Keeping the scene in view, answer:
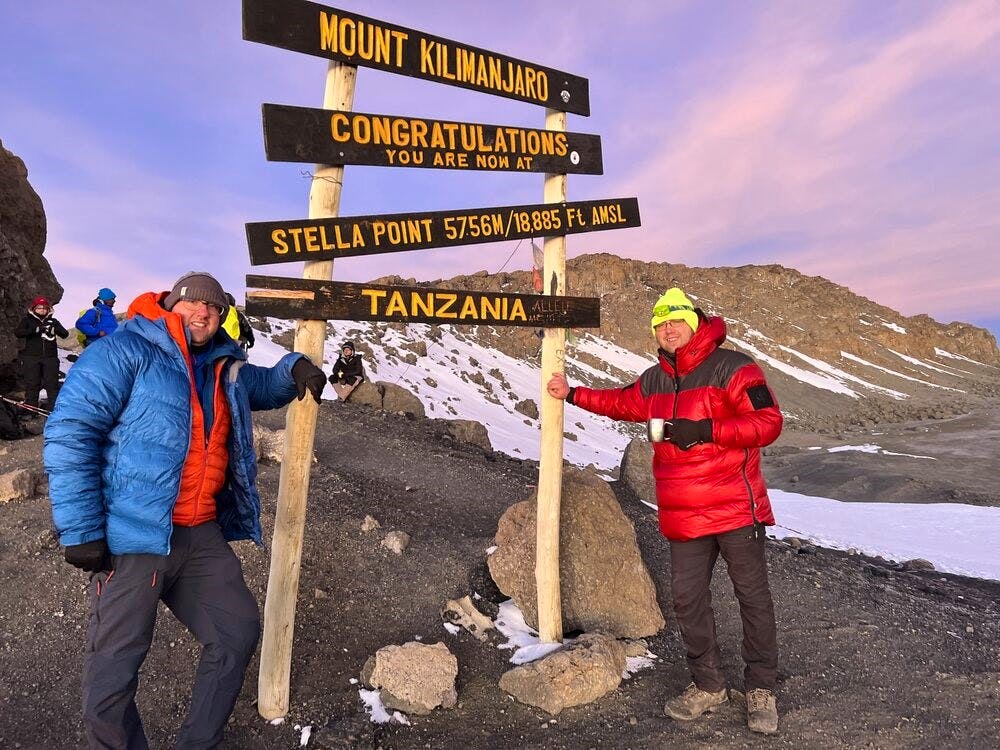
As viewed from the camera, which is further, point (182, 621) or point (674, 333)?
point (674, 333)

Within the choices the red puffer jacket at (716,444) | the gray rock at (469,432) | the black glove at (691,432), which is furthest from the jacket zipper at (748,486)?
the gray rock at (469,432)

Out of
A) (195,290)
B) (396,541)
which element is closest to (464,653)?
(396,541)

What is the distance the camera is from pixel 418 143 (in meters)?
4.24

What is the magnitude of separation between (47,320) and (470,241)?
9.55 metres

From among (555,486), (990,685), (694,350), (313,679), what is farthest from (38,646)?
(990,685)

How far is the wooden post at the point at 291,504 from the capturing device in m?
3.74

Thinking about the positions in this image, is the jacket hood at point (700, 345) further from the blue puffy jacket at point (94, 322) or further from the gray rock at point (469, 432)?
the blue puffy jacket at point (94, 322)

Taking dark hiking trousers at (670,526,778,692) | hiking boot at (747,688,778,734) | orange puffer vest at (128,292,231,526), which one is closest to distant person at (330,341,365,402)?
orange puffer vest at (128,292,231,526)

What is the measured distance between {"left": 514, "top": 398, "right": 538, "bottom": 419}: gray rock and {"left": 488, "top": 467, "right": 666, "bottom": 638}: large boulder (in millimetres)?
22448

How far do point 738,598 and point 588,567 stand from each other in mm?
1634

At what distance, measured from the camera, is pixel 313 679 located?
4109mm

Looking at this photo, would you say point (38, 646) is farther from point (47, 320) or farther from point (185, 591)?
point (47, 320)

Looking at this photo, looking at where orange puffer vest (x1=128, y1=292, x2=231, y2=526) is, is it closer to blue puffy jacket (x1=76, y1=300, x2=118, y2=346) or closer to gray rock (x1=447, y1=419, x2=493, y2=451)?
blue puffy jacket (x1=76, y1=300, x2=118, y2=346)

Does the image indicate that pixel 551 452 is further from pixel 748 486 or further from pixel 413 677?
pixel 413 677
